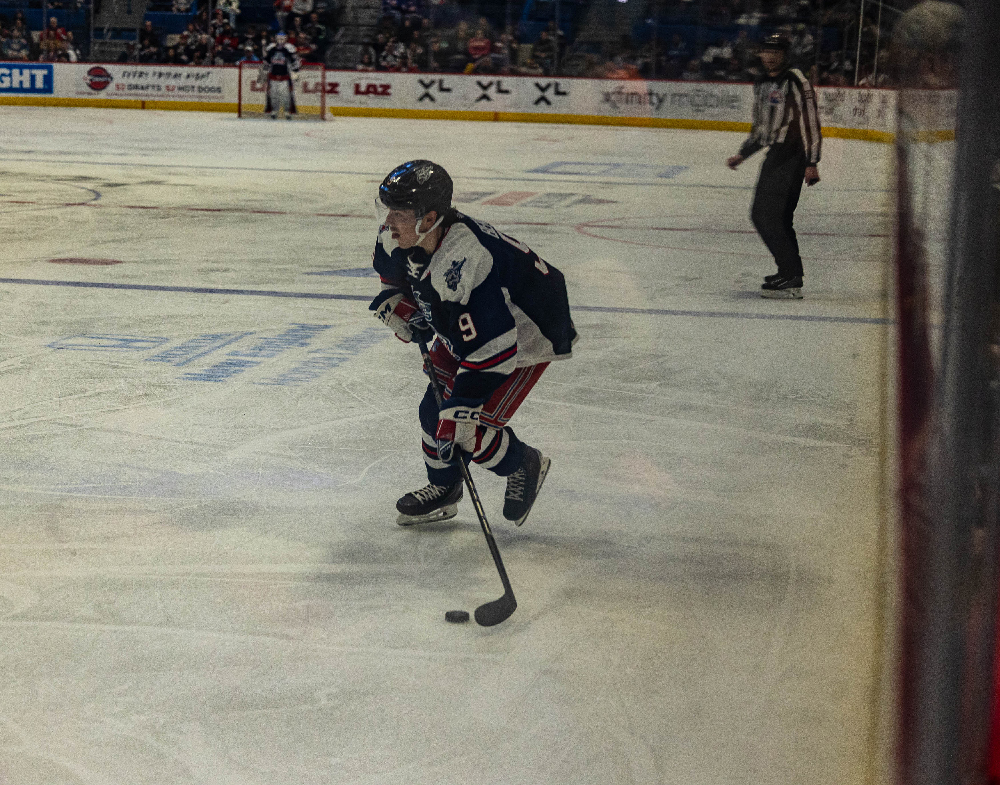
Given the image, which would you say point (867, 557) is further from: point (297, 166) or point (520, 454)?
point (297, 166)

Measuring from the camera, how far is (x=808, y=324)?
22.7ft

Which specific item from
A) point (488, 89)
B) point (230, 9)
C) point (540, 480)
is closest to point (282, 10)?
point (230, 9)

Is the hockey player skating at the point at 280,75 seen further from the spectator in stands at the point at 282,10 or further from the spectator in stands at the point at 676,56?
the spectator in stands at the point at 676,56

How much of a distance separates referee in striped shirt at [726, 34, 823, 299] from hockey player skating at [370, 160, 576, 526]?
4250 mm

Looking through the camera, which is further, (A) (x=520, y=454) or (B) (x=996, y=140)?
(A) (x=520, y=454)

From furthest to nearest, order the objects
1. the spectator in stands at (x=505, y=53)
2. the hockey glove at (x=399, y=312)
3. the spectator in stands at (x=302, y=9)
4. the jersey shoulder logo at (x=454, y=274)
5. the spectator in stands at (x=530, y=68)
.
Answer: the spectator in stands at (x=302, y=9), the spectator in stands at (x=505, y=53), the spectator in stands at (x=530, y=68), the hockey glove at (x=399, y=312), the jersey shoulder logo at (x=454, y=274)

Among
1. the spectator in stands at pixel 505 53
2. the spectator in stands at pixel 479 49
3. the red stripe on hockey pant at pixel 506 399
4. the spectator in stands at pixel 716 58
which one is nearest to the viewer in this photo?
the red stripe on hockey pant at pixel 506 399

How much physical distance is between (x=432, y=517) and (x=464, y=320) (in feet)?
2.79

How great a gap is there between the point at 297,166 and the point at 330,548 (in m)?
12.1

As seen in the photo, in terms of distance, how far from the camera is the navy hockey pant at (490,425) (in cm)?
348

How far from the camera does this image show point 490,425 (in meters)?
3.46

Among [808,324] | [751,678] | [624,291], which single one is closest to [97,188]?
[624,291]

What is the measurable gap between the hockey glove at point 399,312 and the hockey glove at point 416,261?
0.52 feet

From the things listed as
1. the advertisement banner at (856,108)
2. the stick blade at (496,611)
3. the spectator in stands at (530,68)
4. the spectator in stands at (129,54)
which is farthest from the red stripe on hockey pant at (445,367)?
the spectator in stands at (129,54)
